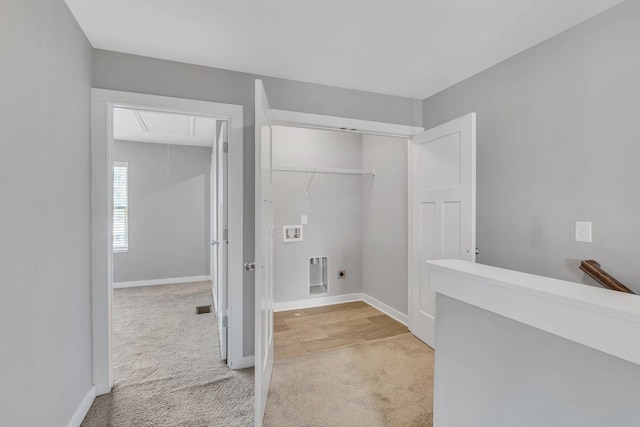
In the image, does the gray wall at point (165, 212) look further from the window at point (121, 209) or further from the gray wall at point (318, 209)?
the gray wall at point (318, 209)

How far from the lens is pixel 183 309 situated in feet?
12.7

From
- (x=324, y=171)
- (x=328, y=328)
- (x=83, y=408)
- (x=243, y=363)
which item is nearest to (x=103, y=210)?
(x=83, y=408)

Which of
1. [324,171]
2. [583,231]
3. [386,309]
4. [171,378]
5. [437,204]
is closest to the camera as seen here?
[583,231]

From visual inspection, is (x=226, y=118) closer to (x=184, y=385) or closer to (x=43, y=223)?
(x=43, y=223)

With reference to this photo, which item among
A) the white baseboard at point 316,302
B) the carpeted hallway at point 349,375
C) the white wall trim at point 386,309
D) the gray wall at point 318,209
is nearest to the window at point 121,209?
the gray wall at point 318,209

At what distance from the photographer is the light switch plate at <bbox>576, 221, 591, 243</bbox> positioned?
5.79 feet

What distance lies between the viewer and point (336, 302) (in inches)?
160

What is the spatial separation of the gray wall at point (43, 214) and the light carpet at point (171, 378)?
321 millimetres

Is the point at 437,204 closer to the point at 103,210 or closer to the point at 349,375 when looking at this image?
the point at 349,375

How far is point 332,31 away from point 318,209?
2376 mm

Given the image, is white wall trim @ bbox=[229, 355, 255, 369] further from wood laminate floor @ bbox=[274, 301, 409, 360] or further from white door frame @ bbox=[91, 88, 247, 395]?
white door frame @ bbox=[91, 88, 247, 395]

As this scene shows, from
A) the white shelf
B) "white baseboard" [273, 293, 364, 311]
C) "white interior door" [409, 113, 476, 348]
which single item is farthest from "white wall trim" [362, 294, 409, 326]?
the white shelf

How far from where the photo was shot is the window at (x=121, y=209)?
489 cm

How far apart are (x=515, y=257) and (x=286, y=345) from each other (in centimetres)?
209
